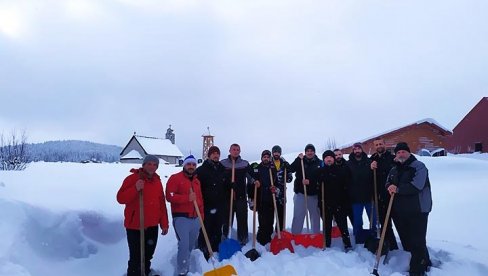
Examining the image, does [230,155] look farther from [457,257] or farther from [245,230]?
[457,257]

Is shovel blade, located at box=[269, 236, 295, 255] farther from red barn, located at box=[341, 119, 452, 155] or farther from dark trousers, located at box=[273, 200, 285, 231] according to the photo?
red barn, located at box=[341, 119, 452, 155]

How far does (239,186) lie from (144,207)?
1884 mm

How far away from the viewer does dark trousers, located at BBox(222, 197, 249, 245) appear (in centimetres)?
620

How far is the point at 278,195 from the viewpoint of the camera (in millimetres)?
6277

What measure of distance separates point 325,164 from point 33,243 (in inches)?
175

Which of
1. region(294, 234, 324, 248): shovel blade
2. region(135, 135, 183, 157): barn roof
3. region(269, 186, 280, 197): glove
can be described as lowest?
region(294, 234, 324, 248): shovel blade

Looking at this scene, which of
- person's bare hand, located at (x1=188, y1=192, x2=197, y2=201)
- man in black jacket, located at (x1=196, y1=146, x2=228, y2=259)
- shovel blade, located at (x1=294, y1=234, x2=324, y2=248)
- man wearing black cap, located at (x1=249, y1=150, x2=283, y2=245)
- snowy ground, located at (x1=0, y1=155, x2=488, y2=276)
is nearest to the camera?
snowy ground, located at (x1=0, y1=155, x2=488, y2=276)

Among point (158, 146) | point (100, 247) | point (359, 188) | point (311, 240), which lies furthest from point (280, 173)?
point (158, 146)

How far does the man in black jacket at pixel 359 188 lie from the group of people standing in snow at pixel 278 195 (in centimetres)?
2

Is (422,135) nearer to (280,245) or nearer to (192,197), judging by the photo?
(280,245)

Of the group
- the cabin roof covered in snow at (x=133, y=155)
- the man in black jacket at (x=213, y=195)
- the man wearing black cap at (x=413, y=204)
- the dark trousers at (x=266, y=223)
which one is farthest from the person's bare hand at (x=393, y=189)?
the cabin roof covered in snow at (x=133, y=155)

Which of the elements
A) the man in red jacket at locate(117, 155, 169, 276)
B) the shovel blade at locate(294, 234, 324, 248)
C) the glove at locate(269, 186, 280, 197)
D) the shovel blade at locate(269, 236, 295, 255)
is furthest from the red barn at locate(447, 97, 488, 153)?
the man in red jacket at locate(117, 155, 169, 276)

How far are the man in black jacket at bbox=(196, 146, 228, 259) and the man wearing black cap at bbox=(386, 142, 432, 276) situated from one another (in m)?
2.52

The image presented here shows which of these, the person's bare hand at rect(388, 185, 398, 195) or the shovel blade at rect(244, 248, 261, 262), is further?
the shovel blade at rect(244, 248, 261, 262)
